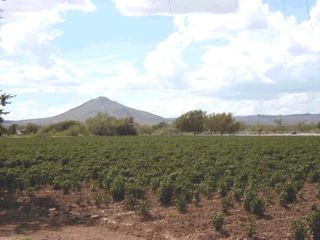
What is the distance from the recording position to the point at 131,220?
42.2ft

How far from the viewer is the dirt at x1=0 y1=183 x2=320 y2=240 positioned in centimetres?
1118

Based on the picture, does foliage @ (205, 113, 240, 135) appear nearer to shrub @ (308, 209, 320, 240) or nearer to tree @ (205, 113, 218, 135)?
tree @ (205, 113, 218, 135)

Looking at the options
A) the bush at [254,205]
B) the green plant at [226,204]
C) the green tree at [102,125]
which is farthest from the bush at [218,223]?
the green tree at [102,125]

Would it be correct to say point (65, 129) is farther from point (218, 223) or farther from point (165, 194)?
point (218, 223)

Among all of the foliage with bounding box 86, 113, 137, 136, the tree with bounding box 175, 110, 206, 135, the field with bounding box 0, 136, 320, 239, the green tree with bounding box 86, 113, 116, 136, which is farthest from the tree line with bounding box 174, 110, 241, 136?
the field with bounding box 0, 136, 320, 239

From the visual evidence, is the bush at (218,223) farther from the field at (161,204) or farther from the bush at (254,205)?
the bush at (254,205)

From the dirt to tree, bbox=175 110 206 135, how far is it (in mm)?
129833

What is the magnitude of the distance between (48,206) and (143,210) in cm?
390

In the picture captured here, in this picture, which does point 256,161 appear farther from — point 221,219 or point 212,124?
point 212,124

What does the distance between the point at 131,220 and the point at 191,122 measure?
133969 mm

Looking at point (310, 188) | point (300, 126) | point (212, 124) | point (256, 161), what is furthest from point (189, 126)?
point (310, 188)

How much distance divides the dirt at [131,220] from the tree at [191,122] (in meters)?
130

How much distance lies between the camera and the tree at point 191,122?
14600cm

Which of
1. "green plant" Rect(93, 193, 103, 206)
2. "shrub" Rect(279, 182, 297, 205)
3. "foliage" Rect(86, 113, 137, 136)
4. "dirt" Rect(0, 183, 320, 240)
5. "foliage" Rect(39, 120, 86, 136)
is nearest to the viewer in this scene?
"dirt" Rect(0, 183, 320, 240)
